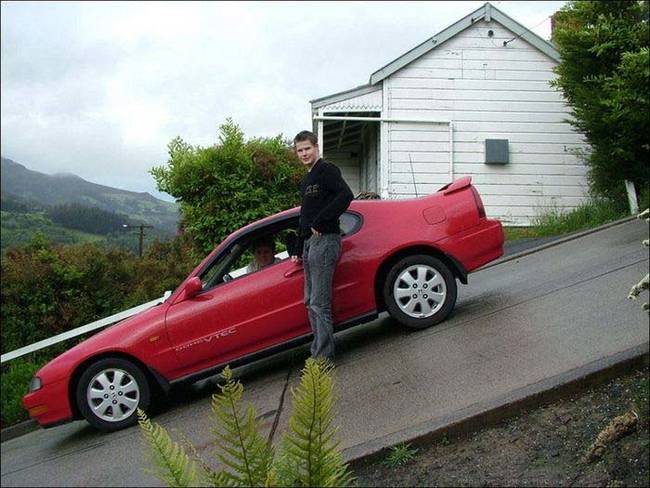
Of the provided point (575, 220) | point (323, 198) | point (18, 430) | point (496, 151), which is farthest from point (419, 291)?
point (496, 151)

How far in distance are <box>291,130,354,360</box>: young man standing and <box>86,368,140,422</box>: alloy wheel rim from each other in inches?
68.3

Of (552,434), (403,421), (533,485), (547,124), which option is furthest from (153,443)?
(547,124)

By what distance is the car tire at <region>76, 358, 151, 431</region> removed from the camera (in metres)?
6.20

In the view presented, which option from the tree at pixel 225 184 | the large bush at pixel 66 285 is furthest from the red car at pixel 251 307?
the tree at pixel 225 184

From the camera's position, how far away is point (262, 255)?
6645 mm

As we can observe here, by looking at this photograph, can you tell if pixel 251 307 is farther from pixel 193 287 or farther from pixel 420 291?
pixel 420 291

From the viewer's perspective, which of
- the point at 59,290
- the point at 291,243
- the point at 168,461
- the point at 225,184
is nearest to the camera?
the point at 168,461

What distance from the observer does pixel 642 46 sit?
36.8 feet

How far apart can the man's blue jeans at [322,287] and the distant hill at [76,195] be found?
2.45 meters

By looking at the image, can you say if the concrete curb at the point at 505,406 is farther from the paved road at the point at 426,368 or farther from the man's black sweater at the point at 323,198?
the man's black sweater at the point at 323,198

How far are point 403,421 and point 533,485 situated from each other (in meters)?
1.38

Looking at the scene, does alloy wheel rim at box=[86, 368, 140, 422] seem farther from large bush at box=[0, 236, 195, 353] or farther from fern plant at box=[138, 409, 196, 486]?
fern plant at box=[138, 409, 196, 486]

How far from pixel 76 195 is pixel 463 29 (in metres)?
21.3

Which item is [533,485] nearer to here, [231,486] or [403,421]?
[403,421]
